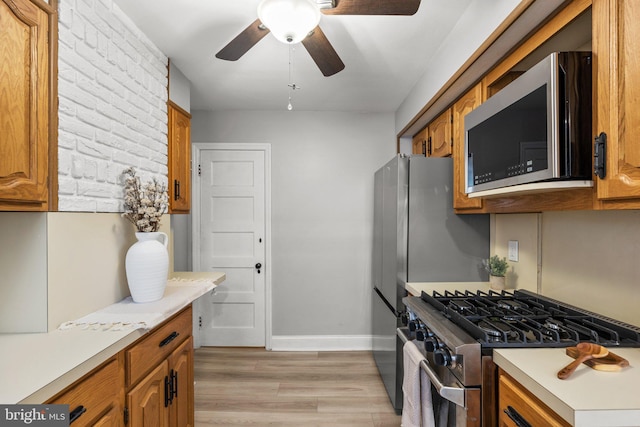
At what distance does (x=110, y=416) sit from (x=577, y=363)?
1530mm

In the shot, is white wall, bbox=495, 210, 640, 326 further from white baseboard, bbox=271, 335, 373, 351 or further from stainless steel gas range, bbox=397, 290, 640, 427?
white baseboard, bbox=271, 335, 373, 351

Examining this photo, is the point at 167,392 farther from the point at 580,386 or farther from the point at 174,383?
the point at 580,386

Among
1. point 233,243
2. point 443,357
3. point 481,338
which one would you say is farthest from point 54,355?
point 233,243

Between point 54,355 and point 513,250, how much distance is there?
232 centimetres

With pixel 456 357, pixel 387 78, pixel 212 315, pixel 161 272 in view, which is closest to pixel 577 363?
pixel 456 357

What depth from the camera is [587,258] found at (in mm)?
1527

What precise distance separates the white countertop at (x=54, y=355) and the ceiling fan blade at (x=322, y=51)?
145 cm

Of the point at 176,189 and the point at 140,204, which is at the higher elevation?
the point at 176,189

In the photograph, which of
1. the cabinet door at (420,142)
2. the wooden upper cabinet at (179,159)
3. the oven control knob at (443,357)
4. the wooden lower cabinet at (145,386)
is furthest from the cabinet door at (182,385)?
the cabinet door at (420,142)

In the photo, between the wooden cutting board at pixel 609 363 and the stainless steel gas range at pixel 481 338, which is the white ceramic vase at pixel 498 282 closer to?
the stainless steel gas range at pixel 481 338

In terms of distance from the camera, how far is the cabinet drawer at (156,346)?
1.31 m

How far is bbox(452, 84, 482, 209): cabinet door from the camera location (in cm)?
199

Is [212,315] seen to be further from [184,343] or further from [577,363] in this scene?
[577,363]

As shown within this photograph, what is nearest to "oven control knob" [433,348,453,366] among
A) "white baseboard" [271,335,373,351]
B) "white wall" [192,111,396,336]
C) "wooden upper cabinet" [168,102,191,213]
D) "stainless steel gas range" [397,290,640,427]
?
"stainless steel gas range" [397,290,640,427]
